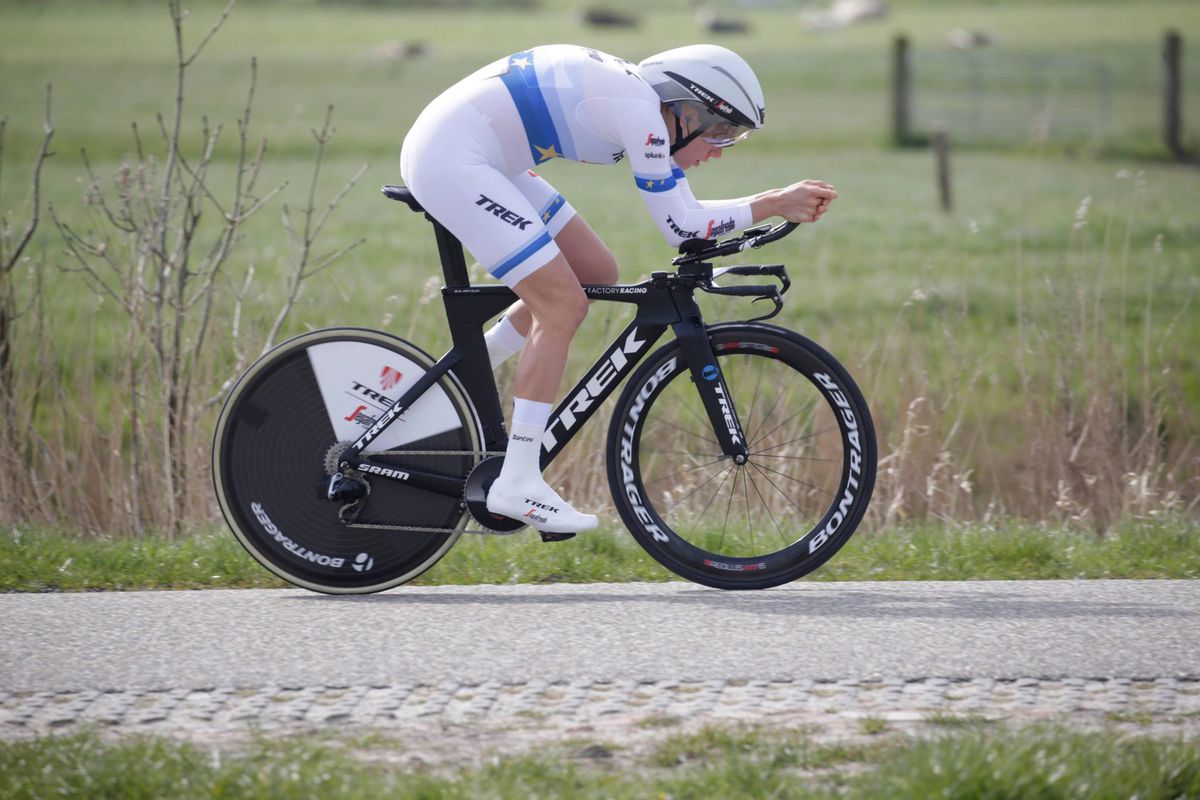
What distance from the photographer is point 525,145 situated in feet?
17.7

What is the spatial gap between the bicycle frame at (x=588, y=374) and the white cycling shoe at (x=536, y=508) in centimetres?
20

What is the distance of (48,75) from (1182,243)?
35669mm

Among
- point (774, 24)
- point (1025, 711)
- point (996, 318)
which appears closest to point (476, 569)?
point (1025, 711)

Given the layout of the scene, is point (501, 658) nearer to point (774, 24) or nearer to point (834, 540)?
point (834, 540)

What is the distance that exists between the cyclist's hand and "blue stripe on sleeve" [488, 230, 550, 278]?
0.79 meters

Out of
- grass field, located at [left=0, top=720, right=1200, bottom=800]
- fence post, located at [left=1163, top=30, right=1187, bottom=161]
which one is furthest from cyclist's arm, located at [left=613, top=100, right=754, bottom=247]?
fence post, located at [left=1163, top=30, right=1187, bottom=161]

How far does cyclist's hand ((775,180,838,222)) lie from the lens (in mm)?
5223

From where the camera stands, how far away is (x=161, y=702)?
432 centimetres

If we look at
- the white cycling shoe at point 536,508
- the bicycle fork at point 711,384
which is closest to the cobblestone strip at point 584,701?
the white cycling shoe at point 536,508

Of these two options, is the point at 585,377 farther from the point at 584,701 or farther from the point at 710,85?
the point at 584,701

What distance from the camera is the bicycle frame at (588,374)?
5.48 metres

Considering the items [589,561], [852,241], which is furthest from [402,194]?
[852,241]

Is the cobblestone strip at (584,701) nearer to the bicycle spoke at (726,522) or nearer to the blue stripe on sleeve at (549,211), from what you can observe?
the bicycle spoke at (726,522)

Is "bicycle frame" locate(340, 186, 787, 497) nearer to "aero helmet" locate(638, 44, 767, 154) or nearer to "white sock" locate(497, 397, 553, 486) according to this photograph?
"white sock" locate(497, 397, 553, 486)
